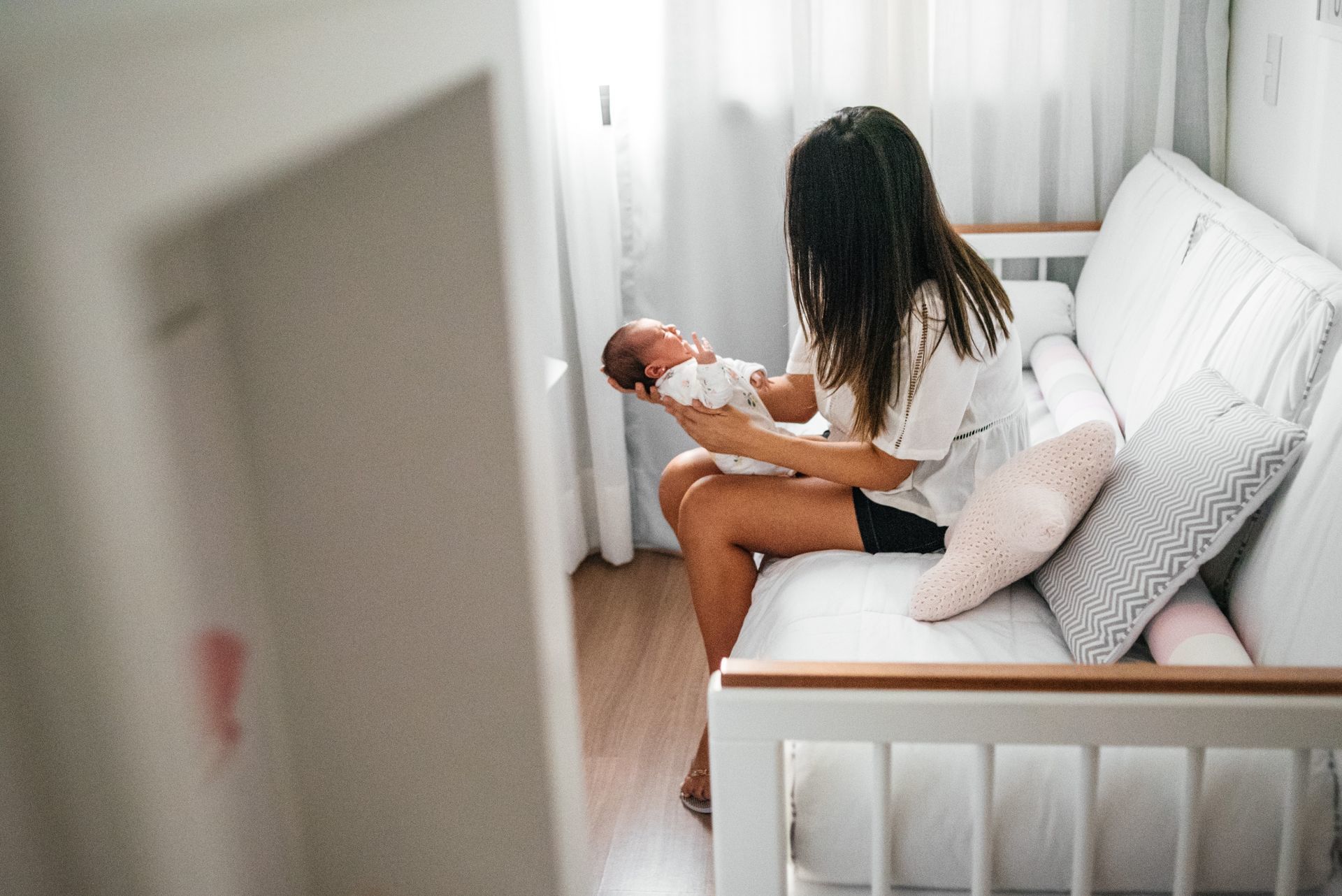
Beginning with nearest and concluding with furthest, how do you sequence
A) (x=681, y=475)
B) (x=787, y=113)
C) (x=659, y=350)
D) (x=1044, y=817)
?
(x=1044, y=817) → (x=659, y=350) → (x=681, y=475) → (x=787, y=113)

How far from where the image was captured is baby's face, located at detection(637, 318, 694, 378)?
198 centimetres

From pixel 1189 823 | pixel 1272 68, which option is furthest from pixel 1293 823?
pixel 1272 68

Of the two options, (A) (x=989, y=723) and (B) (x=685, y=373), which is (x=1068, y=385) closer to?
(B) (x=685, y=373)

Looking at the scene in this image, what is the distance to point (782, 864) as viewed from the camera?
3.58 feet

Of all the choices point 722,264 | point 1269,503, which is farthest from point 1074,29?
point 1269,503

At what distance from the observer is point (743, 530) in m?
1.91

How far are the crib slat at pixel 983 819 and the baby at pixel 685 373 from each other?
3.09 feet

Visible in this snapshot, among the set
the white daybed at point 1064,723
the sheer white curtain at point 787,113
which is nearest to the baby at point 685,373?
the white daybed at point 1064,723

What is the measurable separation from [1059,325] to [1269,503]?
1242mm

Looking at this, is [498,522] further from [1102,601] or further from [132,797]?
[1102,601]

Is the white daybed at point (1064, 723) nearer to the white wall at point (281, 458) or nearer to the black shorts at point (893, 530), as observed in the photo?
the black shorts at point (893, 530)

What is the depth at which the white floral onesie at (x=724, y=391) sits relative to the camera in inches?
74.4

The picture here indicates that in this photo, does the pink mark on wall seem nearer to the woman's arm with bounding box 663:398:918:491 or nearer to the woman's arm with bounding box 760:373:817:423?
the woman's arm with bounding box 663:398:918:491

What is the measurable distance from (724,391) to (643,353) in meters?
0.18
